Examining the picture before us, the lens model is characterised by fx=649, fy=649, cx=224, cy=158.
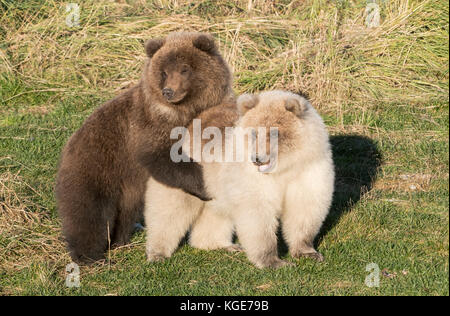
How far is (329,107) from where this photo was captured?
29.9ft

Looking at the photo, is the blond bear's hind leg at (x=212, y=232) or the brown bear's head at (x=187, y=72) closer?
the brown bear's head at (x=187, y=72)

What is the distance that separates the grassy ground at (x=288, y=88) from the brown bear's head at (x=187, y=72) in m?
1.45

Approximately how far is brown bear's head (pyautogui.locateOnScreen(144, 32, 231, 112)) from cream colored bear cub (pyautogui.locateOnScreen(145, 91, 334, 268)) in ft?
2.30

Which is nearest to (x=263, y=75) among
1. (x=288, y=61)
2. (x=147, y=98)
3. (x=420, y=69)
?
(x=288, y=61)

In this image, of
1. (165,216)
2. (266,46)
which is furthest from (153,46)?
(266,46)

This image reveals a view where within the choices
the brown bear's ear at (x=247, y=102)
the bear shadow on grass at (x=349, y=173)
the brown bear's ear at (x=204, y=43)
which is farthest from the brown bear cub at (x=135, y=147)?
the bear shadow on grass at (x=349, y=173)

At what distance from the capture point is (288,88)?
31.1 ft

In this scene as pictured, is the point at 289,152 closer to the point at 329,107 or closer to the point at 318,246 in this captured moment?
the point at 318,246

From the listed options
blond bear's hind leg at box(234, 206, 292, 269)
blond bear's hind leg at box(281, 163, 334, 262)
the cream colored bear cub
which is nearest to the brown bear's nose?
the cream colored bear cub

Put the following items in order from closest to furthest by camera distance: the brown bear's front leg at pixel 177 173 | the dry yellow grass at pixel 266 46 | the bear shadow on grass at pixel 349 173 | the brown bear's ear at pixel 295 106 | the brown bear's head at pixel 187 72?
the brown bear's ear at pixel 295 106 → the brown bear's front leg at pixel 177 173 → the brown bear's head at pixel 187 72 → the bear shadow on grass at pixel 349 173 → the dry yellow grass at pixel 266 46

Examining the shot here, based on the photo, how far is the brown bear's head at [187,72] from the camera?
5.97 meters

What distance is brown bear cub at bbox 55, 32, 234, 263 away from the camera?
580 cm

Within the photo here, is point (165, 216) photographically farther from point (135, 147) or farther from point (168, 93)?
point (168, 93)

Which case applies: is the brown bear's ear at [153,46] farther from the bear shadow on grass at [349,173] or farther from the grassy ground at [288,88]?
the bear shadow on grass at [349,173]
